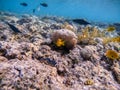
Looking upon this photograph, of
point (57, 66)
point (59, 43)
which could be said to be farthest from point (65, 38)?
point (57, 66)

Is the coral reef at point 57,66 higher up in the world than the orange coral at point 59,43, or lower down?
lower down

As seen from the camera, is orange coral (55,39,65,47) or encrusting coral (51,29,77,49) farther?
encrusting coral (51,29,77,49)

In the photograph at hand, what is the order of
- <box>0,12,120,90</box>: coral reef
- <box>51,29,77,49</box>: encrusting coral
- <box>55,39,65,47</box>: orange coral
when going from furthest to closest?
<box>51,29,77,49</box>: encrusting coral, <box>55,39,65,47</box>: orange coral, <box>0,12,120,90</box>: coral reef

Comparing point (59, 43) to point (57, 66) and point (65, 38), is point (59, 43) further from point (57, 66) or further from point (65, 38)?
point (57, 66)

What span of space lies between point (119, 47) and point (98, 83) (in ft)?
10.8

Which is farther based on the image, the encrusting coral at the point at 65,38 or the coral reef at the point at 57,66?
the encrusting coral at the point at 65,38

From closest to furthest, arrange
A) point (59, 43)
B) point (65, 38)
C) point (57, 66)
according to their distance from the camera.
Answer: point (57, 66) → point (59, 43) → point (65, 38)

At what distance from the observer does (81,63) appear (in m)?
5.34

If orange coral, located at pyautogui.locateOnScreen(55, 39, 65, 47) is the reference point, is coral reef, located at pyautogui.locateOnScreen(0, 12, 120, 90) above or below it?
below

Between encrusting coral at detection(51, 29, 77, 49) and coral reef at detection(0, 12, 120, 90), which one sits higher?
encrusting coral at detection(51, 29, 77, 49)

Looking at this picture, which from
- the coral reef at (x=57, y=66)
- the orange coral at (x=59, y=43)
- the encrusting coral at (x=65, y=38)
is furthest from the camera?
the encrusting coral at (x=65, y=38)

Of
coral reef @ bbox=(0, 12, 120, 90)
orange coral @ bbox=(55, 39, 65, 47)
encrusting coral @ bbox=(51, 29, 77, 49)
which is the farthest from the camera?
encrusting coral @ bbox=(51, 29, 77, 49)

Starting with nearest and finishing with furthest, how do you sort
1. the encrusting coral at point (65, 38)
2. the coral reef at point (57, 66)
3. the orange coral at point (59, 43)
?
1. the coral reef at point (57, 66)
2. the orange coral at point (59, 43)
3. the encrusting coral at point (65, 38)

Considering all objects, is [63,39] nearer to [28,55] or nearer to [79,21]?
[28,55]
